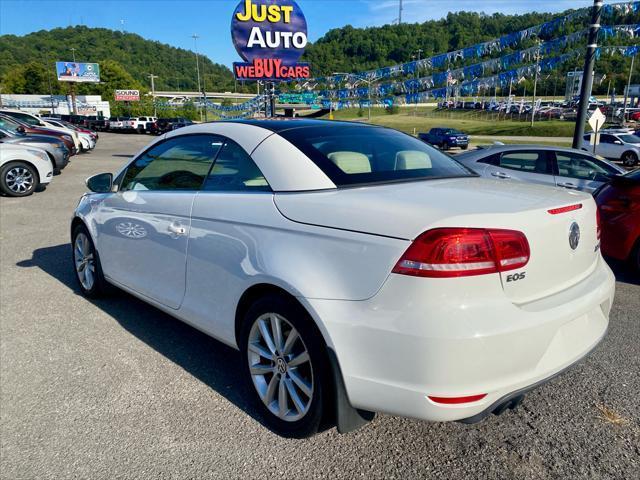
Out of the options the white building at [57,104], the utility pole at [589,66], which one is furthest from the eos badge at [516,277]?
the white building at [57,104]

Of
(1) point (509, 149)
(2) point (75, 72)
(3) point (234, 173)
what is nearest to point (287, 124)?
(3) point (234, 173)

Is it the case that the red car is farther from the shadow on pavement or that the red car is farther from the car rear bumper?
the shadow on pavement

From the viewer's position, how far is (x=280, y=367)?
2.56m

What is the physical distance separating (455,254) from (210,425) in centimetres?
166

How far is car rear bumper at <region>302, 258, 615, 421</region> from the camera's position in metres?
1.94

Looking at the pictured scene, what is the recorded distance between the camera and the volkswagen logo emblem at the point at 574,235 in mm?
2346

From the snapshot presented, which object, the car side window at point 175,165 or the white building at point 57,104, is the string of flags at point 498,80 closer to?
the car side window at point 175,165

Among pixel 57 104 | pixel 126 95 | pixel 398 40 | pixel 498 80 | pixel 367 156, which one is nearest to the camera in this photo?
pixel 367 156

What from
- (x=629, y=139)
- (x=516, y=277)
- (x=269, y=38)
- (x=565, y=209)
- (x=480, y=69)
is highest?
(x=269, y=38)

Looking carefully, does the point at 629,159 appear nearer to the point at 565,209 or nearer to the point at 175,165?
the point at 565,209

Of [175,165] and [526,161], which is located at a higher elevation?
[175,165]

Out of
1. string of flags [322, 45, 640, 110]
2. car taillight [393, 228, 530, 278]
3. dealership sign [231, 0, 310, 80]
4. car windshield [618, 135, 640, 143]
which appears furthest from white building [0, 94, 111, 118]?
car taillight [393, 228, 530, 278]

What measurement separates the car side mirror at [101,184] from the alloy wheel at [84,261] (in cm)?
57

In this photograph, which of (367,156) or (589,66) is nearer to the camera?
(367,156)
